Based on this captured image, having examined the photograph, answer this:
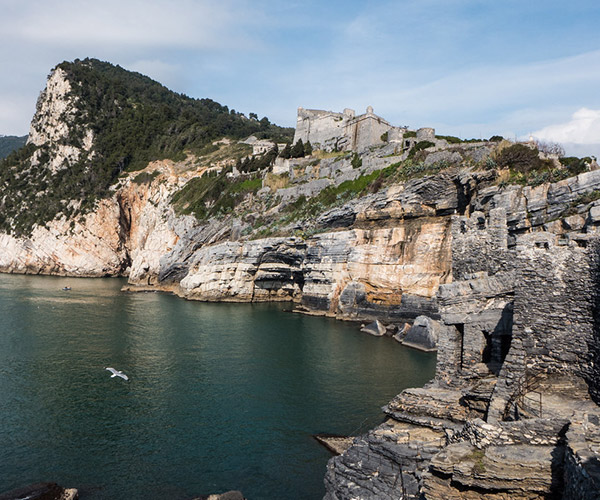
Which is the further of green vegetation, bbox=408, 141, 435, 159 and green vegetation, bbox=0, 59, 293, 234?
green vegetation, bbox=0, 59, 293, 234

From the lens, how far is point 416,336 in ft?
118

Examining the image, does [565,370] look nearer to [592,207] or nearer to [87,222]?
[592,207]

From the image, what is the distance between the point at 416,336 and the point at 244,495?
23356 millimetres

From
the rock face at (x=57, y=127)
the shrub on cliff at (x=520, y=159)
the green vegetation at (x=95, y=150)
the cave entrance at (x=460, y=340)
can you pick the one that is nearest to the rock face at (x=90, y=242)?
the green vegetation at (x=95, y=150)

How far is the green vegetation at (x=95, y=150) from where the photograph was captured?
99750mm

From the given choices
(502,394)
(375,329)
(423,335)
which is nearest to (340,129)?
(375,329)

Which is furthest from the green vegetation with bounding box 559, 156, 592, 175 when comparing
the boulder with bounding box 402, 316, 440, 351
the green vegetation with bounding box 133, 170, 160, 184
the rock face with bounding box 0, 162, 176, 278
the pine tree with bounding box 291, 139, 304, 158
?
the green vegetation with bounding box 133, 170, 160, 184

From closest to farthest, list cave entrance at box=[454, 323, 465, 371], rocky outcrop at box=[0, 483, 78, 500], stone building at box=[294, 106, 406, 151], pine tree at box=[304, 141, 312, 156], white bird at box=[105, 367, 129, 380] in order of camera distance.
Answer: rocky outcrop at box=[0, 483, 78, 500]
cave entrance at box=[454, 323, 465, 371]
white bird at box=[105, 367, 129, 380]
stone building at box=[294, 106, 406, 151]
pine tree at box=[304, 141, 312, 156]

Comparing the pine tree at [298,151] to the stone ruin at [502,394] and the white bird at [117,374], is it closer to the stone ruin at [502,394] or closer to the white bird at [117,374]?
the white bird at [117,374]

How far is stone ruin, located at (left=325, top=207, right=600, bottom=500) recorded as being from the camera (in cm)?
907

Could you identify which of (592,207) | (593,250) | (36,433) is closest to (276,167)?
(592,207)

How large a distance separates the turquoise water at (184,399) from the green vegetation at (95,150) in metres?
61.7

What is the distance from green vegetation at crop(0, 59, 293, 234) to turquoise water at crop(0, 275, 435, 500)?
61679 millimetres

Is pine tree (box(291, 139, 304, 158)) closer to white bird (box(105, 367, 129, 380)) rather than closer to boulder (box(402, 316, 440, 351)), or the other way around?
boulder (box(402, 316, 440, 351))
